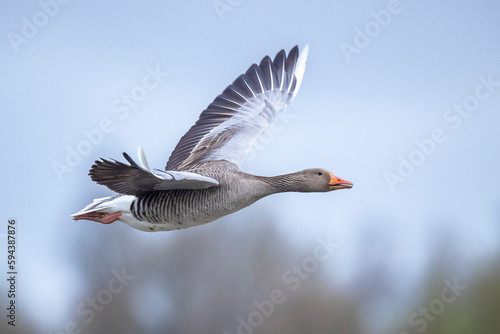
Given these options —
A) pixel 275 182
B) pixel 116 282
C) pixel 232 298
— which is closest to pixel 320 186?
pixel 275 182

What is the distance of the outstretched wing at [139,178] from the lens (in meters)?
6.08

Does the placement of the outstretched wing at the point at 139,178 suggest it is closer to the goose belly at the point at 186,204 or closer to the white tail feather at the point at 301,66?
the goose belly at the point at 186,204

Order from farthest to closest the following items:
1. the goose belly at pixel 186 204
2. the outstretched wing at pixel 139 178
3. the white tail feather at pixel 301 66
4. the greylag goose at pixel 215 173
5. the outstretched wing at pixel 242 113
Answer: the white tail feather at pixel 301 66 < the outstretched wing at pixel 242 113 < the goose belly at pixel 186 204 < the greylag goose at pixel 215 173 < the outstretched wing at pixel 139 178

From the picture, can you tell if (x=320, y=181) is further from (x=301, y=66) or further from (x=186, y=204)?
(x=301, y=66)

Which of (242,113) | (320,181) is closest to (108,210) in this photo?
(320,181)

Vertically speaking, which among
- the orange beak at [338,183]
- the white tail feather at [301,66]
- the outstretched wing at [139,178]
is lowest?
the orange beak at [338,183]

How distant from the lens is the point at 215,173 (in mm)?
7082

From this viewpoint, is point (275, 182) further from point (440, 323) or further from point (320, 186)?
point (440, 323)

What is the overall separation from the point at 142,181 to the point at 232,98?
247cm

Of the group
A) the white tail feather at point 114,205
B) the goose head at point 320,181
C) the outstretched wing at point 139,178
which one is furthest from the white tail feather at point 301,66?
the white tail feather at point 114,205

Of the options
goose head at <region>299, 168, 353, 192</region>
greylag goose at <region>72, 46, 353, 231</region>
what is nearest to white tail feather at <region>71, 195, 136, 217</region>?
greylag goose at <region>72, 46, 353, 231</region>

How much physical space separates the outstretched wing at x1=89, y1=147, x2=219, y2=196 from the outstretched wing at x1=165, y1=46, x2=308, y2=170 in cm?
107

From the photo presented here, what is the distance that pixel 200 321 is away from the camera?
1014 inches

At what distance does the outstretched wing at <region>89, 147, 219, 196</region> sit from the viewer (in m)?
6.08
